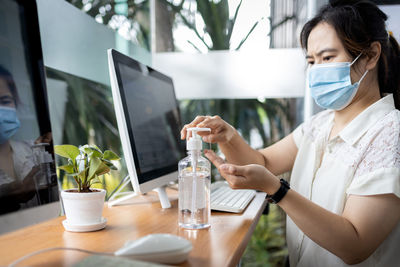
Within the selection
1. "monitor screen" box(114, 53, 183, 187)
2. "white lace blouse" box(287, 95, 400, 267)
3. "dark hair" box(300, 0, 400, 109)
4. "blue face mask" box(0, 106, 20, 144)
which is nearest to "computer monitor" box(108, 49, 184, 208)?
"monitor screen" box(114, 53, 183, 187)

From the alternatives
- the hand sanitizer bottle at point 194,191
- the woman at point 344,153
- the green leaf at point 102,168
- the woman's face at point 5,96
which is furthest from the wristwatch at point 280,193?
the woman's face at point 5,96

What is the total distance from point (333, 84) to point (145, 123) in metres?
0.65

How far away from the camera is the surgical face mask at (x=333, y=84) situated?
3.81 feet

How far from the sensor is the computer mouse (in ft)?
1.81

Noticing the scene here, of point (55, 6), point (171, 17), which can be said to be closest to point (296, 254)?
point (55, 6)

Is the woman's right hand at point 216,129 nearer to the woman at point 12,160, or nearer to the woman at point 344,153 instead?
the woman at point 344,153

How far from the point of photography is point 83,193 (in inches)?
31.4

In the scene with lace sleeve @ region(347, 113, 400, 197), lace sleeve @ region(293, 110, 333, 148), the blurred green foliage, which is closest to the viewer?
lace sleeve @ region(347, 113, 400, 197)

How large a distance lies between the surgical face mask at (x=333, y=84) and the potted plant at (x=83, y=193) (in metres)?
0.78

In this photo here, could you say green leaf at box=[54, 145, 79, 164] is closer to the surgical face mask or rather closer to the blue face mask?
the blue face mask

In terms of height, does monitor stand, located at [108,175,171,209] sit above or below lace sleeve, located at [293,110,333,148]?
below

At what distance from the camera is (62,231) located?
0.81 m

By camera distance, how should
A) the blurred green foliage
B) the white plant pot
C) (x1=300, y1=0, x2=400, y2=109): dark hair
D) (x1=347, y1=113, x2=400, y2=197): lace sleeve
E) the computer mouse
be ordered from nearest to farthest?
the computer mouse, the white plant pot, (x1=347, y1=113, x2=400, y2=197): lace sleeve, (x1=300, y1=0, x2=400, y2=109): dark hair, the blurred green foliage

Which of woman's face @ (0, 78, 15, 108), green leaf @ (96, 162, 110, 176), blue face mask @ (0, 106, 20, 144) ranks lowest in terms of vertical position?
green leaf @ (96, 162, 110, 176)
